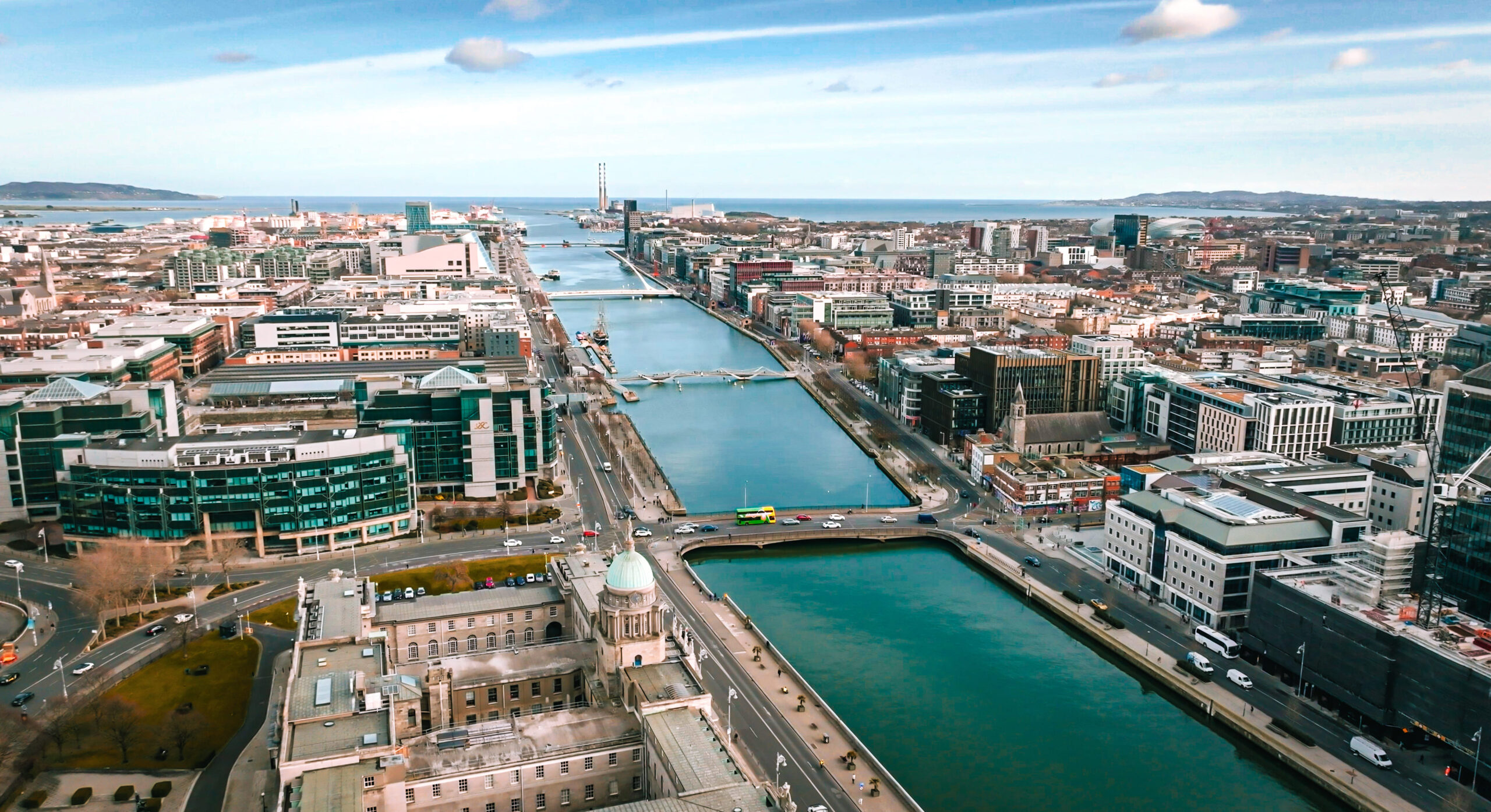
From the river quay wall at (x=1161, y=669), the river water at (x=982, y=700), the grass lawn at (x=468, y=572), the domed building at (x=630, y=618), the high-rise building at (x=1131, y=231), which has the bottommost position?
the river water at (x=982, y=700)

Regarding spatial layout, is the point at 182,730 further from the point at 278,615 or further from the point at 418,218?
the point at 418,218

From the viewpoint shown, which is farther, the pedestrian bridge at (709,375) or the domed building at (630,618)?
the pedestrian bridge at (709,375)

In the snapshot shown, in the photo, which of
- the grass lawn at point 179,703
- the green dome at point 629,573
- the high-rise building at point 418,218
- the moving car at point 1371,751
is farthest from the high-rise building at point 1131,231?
the grass lawn at point 179,703

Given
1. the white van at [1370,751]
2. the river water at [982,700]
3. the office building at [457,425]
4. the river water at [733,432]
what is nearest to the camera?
the white van at [1370,751]

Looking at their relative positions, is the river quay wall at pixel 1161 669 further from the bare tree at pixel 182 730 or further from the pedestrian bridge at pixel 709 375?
the pedestrian bridge at pixel 709 375

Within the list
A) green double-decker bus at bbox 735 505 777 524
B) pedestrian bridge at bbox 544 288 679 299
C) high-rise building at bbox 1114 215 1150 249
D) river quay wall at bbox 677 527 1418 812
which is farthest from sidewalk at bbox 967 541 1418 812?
high-rise building at bbox 1114 215 1150 249

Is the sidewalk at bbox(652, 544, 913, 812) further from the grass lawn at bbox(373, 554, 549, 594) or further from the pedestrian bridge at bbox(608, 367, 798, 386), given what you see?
the pedestrian bridge at bbox(608, 367, 798, 386)
